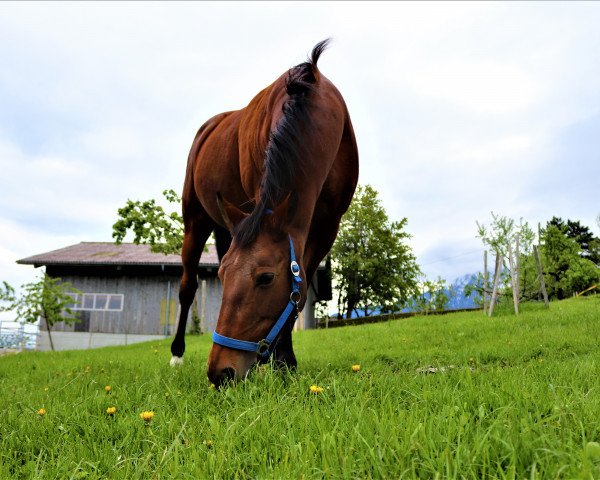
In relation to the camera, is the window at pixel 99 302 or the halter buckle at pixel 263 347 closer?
the halter buckle at pixel 263 347

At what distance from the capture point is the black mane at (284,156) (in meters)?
2.65

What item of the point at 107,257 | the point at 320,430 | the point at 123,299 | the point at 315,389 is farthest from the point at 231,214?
the point at 107,257

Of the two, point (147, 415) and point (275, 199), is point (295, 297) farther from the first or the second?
point (147, 415)

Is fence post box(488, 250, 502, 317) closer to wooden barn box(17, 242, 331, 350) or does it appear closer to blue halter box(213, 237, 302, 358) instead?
blue halter box(213, 237, 302, 358)

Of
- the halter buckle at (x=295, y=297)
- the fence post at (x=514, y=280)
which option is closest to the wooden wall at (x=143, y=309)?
the fence post at (x=514, y=280)

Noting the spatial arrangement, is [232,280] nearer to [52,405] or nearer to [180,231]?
[52,405]

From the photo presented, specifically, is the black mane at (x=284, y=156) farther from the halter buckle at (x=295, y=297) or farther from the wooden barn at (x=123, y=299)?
the wooden barn at (x=123, y=299)

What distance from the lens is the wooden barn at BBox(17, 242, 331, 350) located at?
22.3m

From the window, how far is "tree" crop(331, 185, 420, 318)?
53.4 feet

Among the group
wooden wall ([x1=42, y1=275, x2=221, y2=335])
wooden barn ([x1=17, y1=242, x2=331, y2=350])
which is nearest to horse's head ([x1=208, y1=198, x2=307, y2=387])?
wooden barn ([x1=17, y1=242, x2=331, y2=350])

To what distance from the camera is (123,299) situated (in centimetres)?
2275

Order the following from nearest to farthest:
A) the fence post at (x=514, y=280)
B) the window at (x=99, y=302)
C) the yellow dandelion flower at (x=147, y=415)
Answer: the yellow dandelion flower at (x=147, y=415), the fence post at (x=514, y=280), the window at (x=99, y=302)

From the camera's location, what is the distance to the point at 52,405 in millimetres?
2857

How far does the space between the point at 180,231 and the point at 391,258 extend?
66.3 ft
